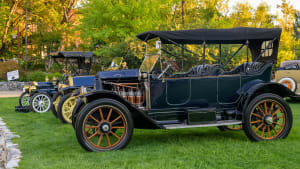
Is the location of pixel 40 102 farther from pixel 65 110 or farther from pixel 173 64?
pixel 173 64

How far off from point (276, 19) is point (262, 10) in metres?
4.01

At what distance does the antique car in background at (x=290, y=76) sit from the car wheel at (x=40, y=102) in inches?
350

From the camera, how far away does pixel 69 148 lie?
5.58m

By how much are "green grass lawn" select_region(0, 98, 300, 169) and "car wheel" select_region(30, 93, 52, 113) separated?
13.3ft

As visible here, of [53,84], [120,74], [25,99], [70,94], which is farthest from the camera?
[25,99]

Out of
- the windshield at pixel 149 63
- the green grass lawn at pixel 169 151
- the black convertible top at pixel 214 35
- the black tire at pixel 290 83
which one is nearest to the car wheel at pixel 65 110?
the green grass lawn at pixel 169 151

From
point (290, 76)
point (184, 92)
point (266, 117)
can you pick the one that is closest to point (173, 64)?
point (184, 92)

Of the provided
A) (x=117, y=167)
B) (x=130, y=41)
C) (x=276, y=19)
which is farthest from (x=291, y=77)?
(x=276, y=19)

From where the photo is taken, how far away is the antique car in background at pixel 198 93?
572 centimetres

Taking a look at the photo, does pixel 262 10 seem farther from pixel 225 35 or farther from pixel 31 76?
pixel 225 35

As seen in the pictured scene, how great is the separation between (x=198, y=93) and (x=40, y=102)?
6.98m

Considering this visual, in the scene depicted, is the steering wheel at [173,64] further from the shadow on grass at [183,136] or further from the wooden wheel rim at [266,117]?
the wooden wheel rim at [266,117]

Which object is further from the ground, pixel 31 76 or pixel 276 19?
pixel 276 19

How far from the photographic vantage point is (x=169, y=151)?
5.18 metres
